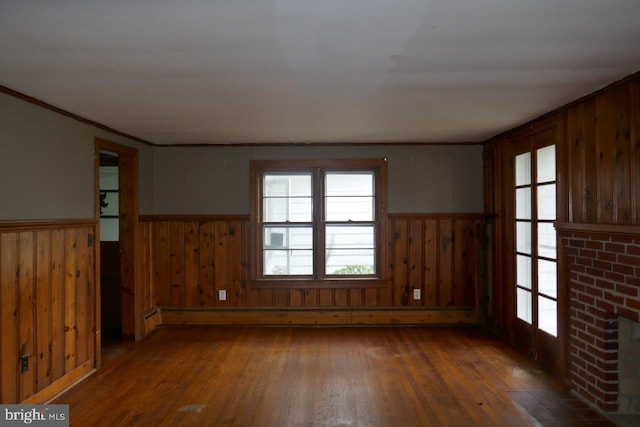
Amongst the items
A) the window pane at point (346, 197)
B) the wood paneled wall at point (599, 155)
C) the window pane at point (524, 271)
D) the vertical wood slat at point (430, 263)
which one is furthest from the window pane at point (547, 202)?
the window pane at point (346, 197)

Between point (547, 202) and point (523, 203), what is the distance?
0.50 metres

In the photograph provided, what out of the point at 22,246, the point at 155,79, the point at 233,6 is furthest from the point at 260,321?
the point at 233,6

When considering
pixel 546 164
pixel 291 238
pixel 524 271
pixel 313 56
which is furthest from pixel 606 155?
pixel 291 238

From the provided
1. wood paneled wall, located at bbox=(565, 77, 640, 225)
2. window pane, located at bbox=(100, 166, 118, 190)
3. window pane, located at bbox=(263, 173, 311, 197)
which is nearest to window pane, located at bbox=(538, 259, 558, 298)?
wood paneled wall, located at bbox=(565, 77, 640, 225)

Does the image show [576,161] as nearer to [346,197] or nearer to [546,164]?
[546,164]

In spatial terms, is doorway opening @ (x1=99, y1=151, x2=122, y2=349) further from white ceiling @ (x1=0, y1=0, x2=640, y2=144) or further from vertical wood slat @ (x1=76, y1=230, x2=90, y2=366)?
white ceiling @ (x1=0, y1=0, x2=640, y2=144)

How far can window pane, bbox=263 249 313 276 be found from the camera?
5.63m

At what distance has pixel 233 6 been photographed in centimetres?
182

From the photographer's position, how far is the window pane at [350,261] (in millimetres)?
5629

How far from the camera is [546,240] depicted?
4.03 metres

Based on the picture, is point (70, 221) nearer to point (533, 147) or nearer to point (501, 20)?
point (501, 20)

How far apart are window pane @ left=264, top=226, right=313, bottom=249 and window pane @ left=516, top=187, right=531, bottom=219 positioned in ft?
7.86

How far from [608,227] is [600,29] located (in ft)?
5.02

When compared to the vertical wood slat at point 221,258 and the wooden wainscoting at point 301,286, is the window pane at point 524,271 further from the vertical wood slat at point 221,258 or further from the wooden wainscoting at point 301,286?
the vertical wood slat at point 221,258
